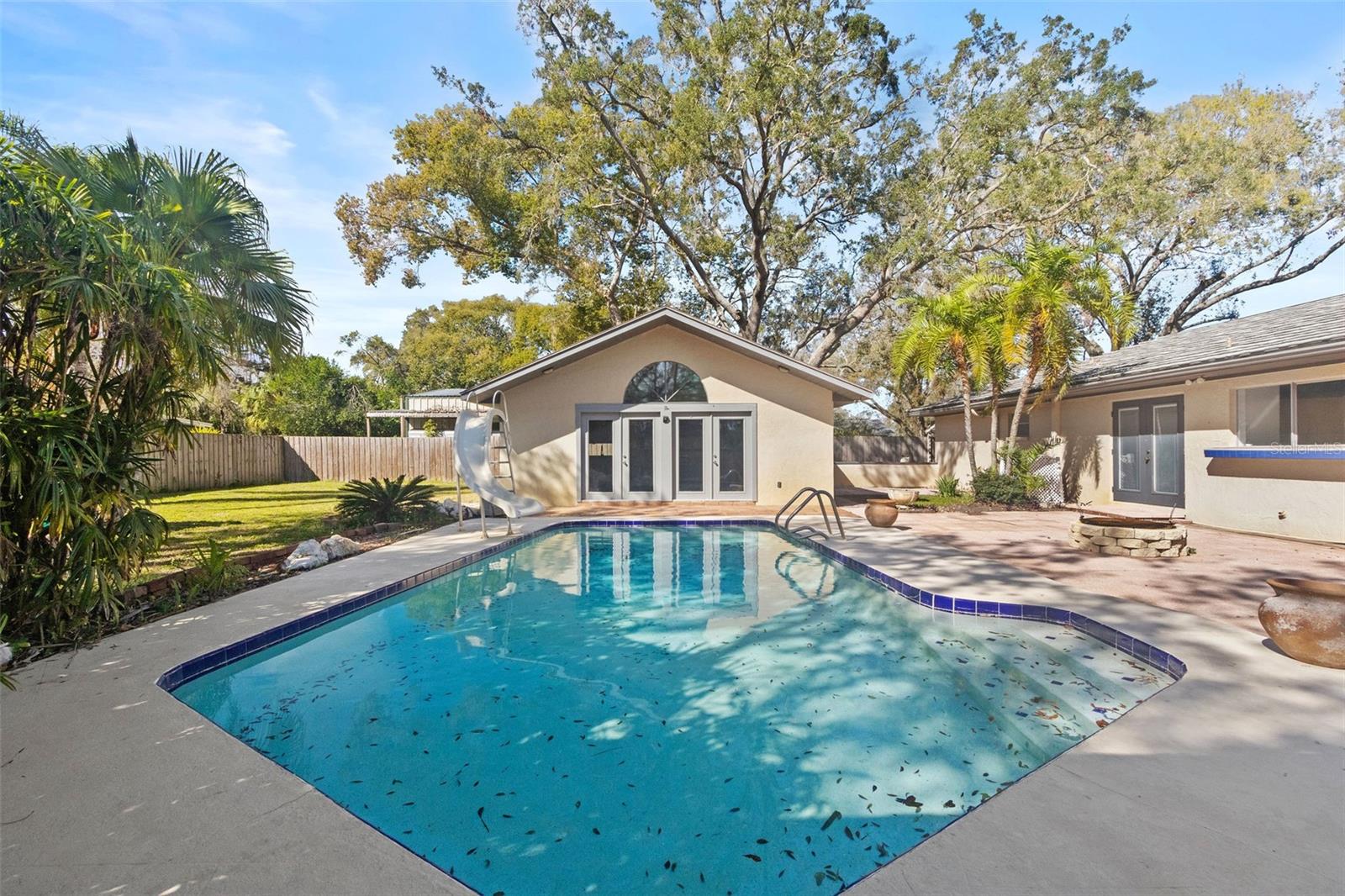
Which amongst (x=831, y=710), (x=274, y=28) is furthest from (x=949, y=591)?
(x=274, y=28)

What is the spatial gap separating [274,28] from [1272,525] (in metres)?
17.2

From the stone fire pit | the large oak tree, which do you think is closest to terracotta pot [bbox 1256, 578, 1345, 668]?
the stone fire pit

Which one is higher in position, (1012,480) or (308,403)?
(308,403)

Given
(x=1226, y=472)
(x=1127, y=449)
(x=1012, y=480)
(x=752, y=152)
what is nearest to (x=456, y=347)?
(x=752, y=152)

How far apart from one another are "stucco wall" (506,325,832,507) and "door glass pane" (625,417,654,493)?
0.77 metres

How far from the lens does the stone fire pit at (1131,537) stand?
24.9 ft

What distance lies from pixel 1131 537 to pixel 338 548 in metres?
10.4

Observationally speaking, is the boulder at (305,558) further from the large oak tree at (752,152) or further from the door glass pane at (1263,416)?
the door glass pane at (1263,416)

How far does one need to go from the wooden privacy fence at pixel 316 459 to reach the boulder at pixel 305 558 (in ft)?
39.5

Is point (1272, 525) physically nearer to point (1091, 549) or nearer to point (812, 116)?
point (1091, 549)

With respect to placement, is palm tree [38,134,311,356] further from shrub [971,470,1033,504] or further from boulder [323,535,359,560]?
shrub [971,470,1033,504]

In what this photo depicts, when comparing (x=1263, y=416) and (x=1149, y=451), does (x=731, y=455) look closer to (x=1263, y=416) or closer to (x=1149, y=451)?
(x=1149, y=451)

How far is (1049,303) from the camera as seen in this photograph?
12.1 meters

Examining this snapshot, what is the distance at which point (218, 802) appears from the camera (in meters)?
2.61
